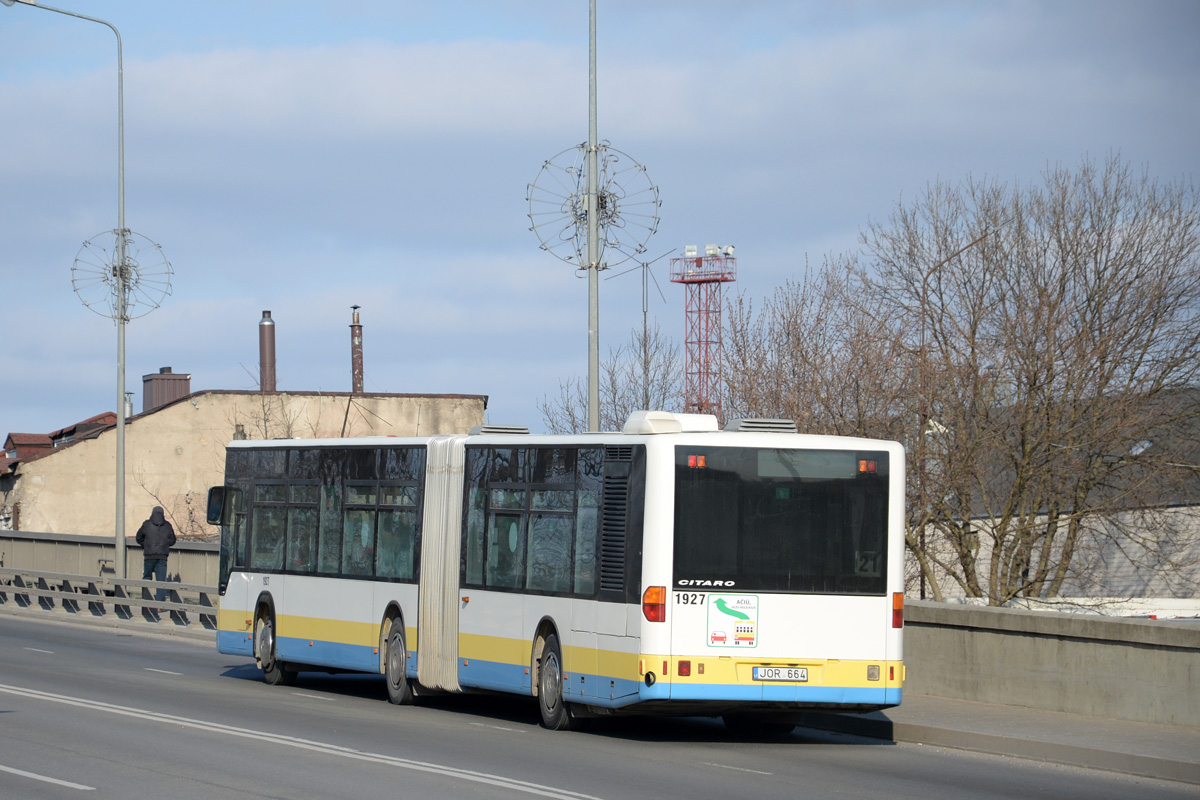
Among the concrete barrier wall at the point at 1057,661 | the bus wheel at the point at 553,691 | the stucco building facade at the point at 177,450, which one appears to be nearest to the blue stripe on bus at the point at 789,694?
the bus wheel at the point at 553,691

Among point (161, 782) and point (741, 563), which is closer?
point (161, 782)

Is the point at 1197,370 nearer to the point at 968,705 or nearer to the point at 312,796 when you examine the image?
the point at 968,705

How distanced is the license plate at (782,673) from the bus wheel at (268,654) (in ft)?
27.1

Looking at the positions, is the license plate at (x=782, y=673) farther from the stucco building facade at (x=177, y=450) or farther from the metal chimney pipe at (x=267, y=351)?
the metal chimney pipe at (x=267, y=351)

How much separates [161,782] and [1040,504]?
19371mm

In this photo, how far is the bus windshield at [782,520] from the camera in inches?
534

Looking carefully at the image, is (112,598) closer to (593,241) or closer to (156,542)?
(156,542)

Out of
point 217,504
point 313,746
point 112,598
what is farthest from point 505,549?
point 112,598

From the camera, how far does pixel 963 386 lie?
26578 mm

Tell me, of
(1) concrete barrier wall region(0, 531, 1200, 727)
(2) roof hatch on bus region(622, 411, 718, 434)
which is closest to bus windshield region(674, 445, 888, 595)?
(2) roof hatch on bus region(622, 411, 718, 434)

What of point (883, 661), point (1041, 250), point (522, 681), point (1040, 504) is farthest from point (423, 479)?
point (1041, 250)

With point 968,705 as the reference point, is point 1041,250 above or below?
above

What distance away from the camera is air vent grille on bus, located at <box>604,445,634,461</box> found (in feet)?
45.5

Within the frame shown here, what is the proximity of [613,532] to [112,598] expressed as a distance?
19209 millimetres
